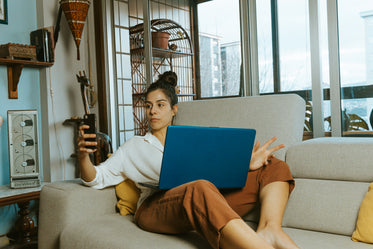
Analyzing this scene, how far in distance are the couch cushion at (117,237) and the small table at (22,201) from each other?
779mm

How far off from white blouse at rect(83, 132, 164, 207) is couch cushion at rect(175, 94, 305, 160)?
14.1 inches

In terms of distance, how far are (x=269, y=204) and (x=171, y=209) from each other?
39cm

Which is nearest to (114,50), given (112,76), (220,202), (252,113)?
(112,76)

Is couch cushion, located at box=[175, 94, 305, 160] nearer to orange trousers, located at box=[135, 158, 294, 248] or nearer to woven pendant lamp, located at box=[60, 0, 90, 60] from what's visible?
orange trousers, located at box=[135, 158, 294, 248]

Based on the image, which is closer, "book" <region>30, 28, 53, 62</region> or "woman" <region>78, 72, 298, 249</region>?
"woman" <region>78, 72, 298, 249</region>

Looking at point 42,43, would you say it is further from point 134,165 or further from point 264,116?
point 264,116

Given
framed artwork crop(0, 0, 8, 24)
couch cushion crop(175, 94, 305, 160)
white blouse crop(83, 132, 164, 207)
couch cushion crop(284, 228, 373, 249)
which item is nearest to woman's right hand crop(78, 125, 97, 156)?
white blouse crop(83, 132, 164, 207)

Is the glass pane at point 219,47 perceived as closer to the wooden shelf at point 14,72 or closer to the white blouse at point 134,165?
the white blouse at point 134,165

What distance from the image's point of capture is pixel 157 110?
73.1 inches

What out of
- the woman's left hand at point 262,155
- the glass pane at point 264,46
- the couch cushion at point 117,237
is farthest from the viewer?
the glass pane at point 264,46

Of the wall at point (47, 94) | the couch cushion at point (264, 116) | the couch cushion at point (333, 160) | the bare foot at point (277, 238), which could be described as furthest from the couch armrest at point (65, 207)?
the wall at point (47, 94)

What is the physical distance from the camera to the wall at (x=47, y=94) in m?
2.60

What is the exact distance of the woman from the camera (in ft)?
3.93

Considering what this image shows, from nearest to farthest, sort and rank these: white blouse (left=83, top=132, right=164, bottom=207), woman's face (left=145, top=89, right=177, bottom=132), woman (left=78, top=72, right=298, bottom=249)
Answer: woman (left=78, top=72, right=298, bottom=249), white blouse (left=83, top=132, right=164, bottom=207), woman's face (left=145, top=89, right=177, bottom=132)
